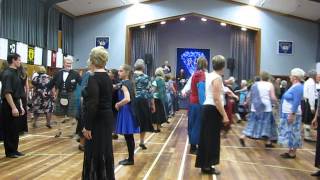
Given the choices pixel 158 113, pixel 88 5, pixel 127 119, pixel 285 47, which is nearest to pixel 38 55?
pixel 88 5

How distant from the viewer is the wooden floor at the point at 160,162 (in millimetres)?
4816

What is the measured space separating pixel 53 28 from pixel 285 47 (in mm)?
9004

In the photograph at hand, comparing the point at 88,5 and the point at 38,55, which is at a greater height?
the point at 88,5

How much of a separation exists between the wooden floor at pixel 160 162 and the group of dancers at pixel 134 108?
220 millimetres

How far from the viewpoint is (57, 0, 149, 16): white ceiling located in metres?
15.6

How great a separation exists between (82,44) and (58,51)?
225 cm

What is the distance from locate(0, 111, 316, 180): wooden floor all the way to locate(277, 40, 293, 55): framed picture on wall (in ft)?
34.0

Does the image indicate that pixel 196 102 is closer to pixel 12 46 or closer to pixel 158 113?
pixel 158 113

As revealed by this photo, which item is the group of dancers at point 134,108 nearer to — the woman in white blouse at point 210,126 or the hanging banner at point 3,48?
the woman in white blouse at point 210,126

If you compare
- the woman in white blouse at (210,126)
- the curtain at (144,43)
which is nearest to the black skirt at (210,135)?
the woman in white blouse at (210,126)

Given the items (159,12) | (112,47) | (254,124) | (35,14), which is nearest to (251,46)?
(159,12)

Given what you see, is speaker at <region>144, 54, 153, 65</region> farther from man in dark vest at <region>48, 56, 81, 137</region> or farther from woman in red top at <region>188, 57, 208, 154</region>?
woman in red top at <region>188, 57, 208, 154</region>

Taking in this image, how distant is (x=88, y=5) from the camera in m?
16.4

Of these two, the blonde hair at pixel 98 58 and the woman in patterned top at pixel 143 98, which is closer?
the blonde hair at pixel 98 58
